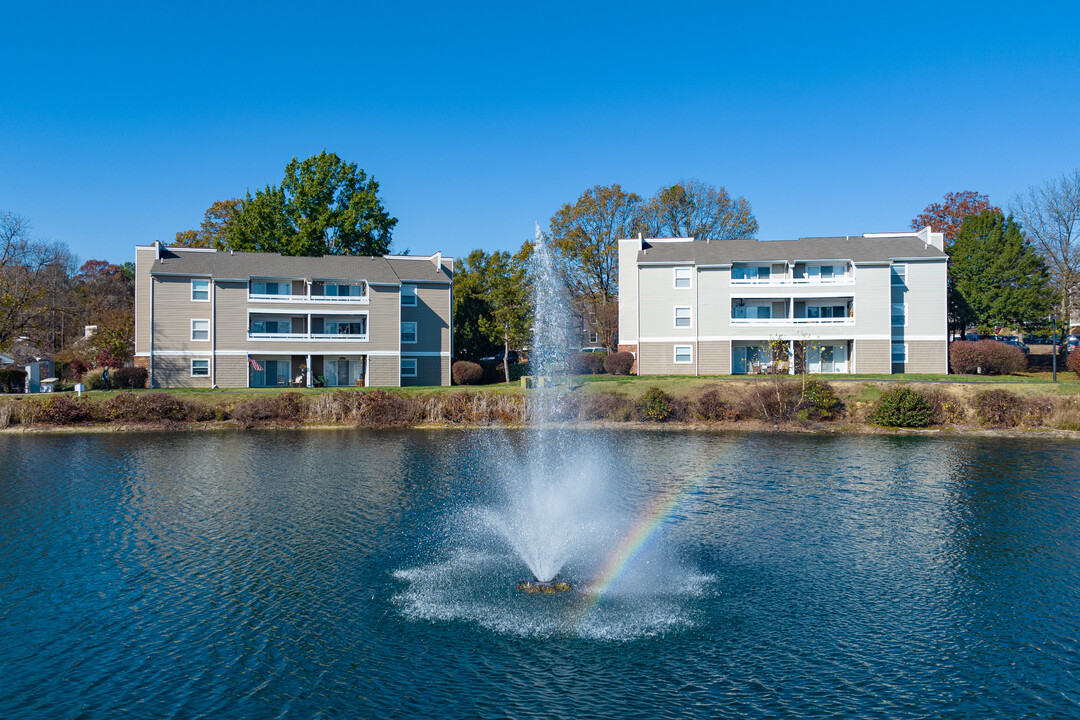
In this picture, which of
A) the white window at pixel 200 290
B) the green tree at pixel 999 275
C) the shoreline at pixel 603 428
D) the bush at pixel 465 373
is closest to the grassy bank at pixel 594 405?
the shoreline at pixel 603 428

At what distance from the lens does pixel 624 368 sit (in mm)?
61031

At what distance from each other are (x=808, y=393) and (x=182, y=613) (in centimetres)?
3962

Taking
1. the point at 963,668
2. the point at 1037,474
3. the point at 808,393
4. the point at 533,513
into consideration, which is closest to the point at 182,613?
the point at 533,513

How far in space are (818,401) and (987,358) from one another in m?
20.6

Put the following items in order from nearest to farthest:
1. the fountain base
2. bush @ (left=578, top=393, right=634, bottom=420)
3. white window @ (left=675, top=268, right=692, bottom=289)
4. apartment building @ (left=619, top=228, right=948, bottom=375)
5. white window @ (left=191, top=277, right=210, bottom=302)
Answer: the fountain base, bush @ (left=578, top=393, right=634, bottom=420), white window @ (left=191, top=277, right=210, bottom=302), apartment building @ (left=619, top=228, right=948, bottom=375), white window @ (left=675, top=268, right=692, bottom=289)

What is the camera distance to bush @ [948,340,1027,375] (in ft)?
185

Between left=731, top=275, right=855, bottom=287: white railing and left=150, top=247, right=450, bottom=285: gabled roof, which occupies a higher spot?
left=150, top=247, right=450, bottom=285: gabled roof

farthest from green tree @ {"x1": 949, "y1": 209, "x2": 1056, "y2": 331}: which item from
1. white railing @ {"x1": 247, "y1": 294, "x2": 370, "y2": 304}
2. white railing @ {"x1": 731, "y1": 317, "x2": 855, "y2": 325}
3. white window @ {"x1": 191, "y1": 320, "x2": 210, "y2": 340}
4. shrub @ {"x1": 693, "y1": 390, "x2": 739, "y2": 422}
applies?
white window @ {"x1": 191, "y1": 320, "x2": 210, "y2": 340}

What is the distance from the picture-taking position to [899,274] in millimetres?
59531

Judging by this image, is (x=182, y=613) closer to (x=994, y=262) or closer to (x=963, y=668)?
(x=963, y=668)

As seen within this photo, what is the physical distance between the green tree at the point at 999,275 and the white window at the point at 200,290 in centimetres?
6403

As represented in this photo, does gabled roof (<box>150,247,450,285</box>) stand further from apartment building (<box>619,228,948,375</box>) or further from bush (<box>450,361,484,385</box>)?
apartment building (<box>619,228,948,375</box>)

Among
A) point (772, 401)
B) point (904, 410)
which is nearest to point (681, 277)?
point (772, 401)

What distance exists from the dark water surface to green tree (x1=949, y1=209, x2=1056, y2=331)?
41842mm
